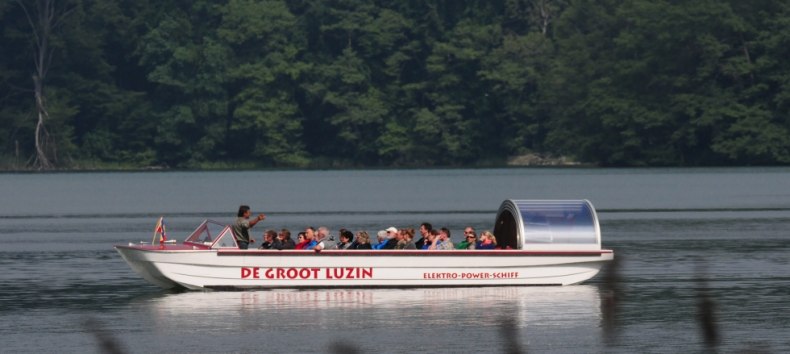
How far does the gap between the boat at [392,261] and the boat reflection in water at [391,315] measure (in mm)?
280

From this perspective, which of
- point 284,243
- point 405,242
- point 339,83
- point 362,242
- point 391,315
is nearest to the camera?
point 391,315

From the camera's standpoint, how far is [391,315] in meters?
34.0

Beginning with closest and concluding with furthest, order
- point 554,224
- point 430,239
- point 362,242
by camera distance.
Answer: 1. point 362,242
2. point 554,224
3. point 430,239

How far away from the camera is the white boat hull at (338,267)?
38438mm

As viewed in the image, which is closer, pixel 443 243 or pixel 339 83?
pixel 443 243

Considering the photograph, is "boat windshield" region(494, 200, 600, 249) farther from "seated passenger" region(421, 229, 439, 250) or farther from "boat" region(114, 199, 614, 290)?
"seated passenger" region(421, 229, 439, 250)

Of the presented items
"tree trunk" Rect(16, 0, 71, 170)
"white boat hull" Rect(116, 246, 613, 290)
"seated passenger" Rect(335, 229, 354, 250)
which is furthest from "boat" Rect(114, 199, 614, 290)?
"tree trunk" Rect(16, 0, 71, 170)

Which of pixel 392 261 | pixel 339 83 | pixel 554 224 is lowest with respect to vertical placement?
pixel 392 261

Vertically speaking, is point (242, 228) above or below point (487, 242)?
above

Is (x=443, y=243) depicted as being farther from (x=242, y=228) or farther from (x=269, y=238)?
(x=242, y=228)

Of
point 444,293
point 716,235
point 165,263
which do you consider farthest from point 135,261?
point 716,235

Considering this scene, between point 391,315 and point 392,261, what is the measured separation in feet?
15.8

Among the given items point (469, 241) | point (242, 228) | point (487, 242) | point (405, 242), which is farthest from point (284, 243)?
point (487, 242)

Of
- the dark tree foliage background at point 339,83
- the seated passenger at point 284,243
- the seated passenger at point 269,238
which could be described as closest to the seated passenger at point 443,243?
the seated passenger at point 284,243
